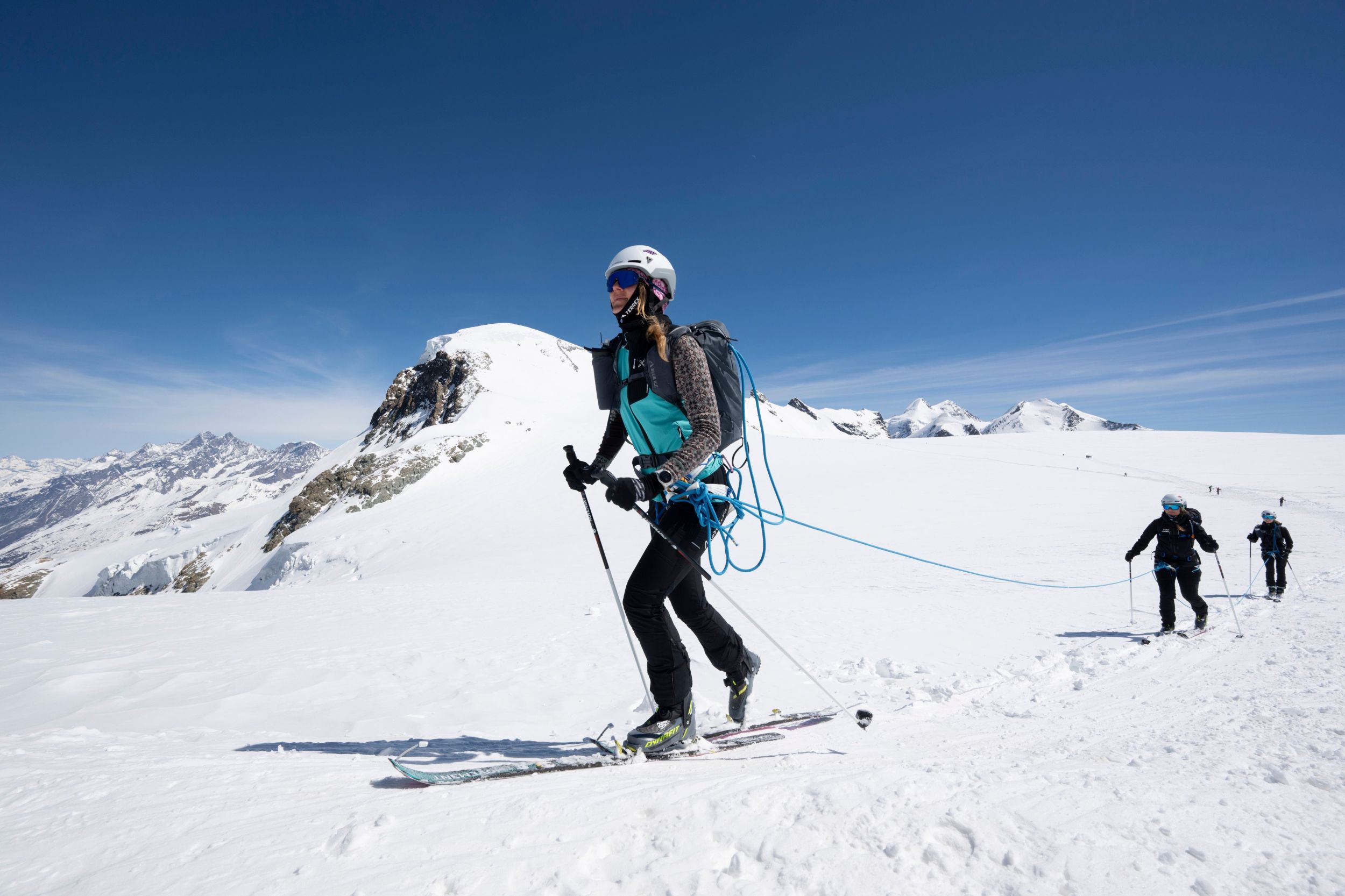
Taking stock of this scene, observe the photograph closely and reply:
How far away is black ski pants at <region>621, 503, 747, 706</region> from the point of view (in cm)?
372

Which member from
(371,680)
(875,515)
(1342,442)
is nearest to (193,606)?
(371,680)

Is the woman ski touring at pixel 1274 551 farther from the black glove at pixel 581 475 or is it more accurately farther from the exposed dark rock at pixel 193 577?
the exposed dark rock at pixel 193 577

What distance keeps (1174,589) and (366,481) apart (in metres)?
33.1

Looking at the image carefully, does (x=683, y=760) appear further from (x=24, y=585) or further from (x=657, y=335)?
(x=24, y=585)

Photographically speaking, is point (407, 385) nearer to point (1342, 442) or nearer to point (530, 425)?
point (530, 425)

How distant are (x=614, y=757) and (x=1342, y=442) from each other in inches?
2607

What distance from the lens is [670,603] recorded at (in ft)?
12.6

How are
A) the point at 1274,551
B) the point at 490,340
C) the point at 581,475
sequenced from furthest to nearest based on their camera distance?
the point at 490,340
the point at 1274,551
the point at 581,475

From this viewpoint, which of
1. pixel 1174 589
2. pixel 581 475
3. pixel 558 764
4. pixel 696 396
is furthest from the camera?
pixel 1174 589

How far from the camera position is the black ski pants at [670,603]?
372 cm

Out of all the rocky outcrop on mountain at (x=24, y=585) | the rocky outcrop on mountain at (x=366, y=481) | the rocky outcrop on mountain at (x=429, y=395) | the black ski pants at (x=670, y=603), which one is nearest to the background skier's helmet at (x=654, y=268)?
the black ski pants at (x=670, y=603)

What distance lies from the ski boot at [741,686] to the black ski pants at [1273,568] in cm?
1144

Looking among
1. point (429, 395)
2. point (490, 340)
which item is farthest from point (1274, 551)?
point (490, 340)

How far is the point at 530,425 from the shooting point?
4044 cm
